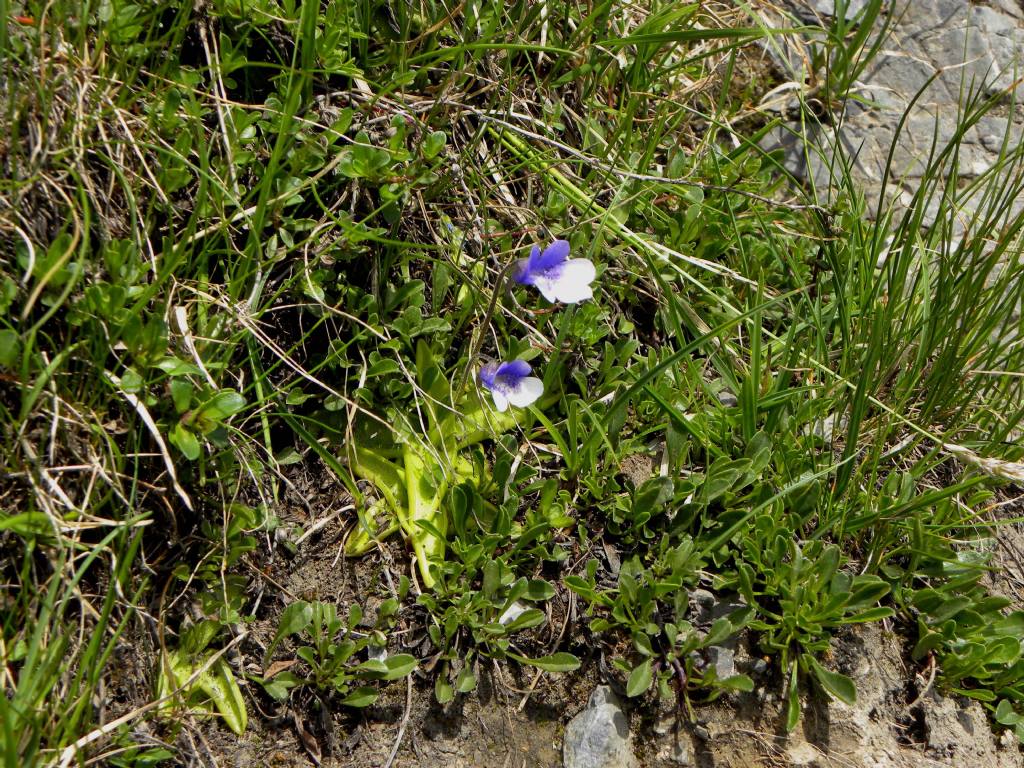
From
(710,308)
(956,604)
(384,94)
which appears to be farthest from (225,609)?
(956,604)

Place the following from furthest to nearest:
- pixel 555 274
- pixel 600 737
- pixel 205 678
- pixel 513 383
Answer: pixel 513 383 → pixel 555 274 → pixel 600 737 → pixel 205 678

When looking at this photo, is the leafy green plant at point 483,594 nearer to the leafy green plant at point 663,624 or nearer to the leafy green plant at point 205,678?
the leafy green plant at point 663,624

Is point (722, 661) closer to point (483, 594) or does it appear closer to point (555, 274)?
point (483, 594)

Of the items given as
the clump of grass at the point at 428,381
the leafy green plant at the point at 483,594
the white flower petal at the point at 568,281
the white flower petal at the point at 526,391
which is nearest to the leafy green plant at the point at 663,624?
the clump of grass at the point at 428,381

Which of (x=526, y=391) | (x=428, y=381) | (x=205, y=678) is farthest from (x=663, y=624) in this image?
(x=205, y=678)

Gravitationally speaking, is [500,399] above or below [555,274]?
below

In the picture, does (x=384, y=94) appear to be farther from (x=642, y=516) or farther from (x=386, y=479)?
(x=642, y=516)

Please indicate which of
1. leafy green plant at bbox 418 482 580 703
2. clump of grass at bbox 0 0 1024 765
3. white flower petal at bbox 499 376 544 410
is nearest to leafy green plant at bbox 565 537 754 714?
clump of grass at bbox 0 0 1024 765
